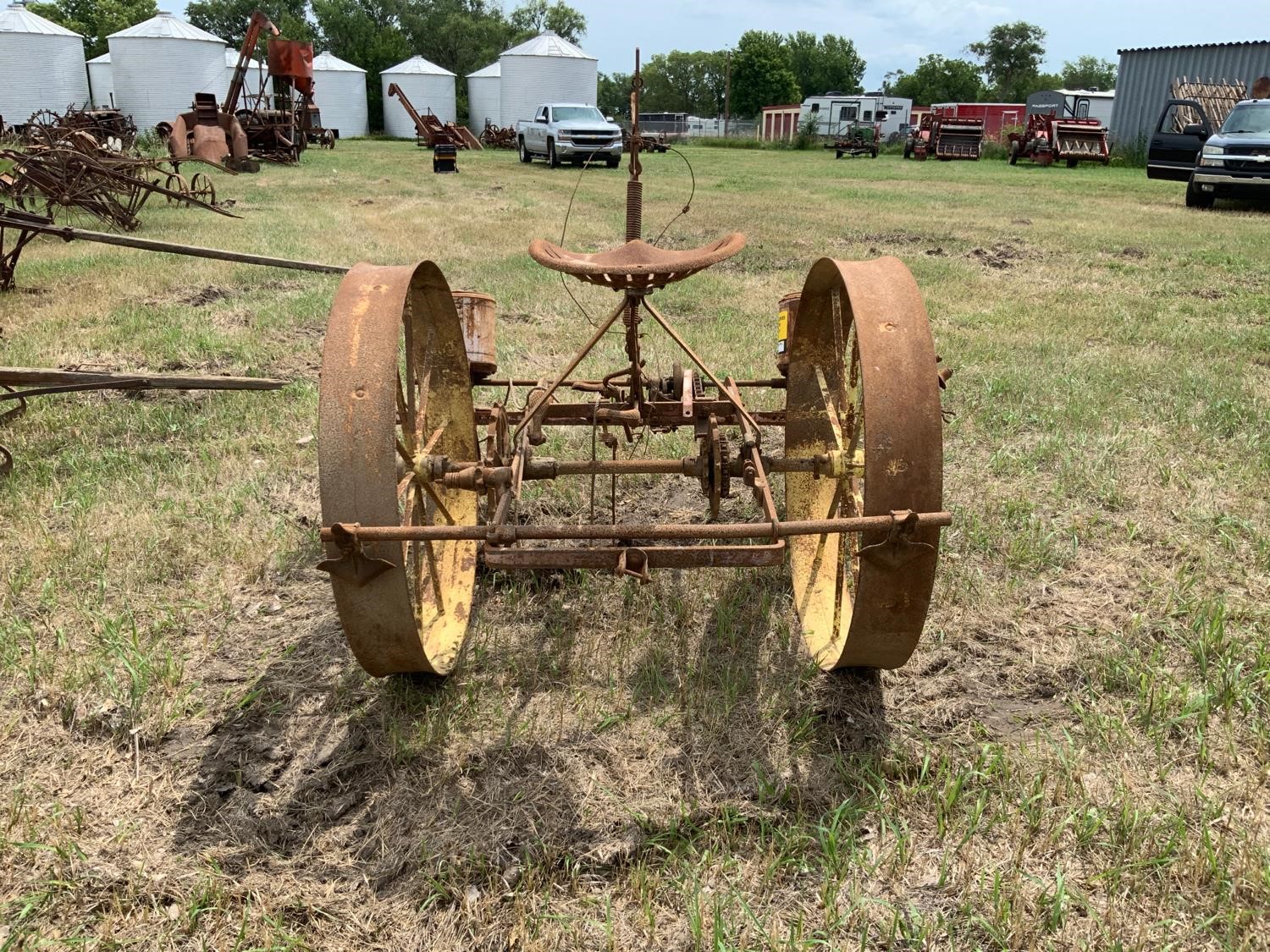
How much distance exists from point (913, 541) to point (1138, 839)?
2.93ft

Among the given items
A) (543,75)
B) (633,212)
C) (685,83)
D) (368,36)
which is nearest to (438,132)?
(543,75)

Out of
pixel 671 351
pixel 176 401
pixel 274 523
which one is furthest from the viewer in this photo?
pixel 671 351

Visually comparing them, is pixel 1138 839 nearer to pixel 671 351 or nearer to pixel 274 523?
pixel 274 523

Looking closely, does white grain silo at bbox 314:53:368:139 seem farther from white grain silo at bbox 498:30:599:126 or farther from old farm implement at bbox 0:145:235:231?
old farm implement at bbox 0:145:235:231

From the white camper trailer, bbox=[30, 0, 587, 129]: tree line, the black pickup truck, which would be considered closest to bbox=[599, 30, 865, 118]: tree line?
bbox=[30, 0, 587, 129]: tree line

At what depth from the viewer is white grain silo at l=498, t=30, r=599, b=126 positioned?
39688 mm

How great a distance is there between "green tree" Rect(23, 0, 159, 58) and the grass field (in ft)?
212

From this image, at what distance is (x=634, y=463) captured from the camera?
304 centimetres

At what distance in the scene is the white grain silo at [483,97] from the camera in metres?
44.8

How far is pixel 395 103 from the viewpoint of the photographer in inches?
1876

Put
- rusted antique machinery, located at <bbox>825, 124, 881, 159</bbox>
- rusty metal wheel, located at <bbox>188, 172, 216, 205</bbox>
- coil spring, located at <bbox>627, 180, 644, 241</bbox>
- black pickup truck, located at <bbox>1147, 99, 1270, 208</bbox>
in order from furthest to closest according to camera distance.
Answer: rusted antique machinery, located at <bbox>825, 124, 881, 159</bbox> → black pickup truck, located at <bbox>1147, 99, 1270, 208</bbox> → rusty metal wheel, located at <bbox>188, 172, 216, 205</bbox> → coil spring, located at <bbox>627, 180, 644, 241</bbox>

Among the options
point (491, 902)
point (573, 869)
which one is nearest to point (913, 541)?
point (573, 869)

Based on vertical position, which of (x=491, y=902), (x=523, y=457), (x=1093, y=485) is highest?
(x=523, y=457)

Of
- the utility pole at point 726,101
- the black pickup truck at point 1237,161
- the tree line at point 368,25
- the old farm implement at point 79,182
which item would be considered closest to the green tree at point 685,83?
the utility pole at point 726,101
